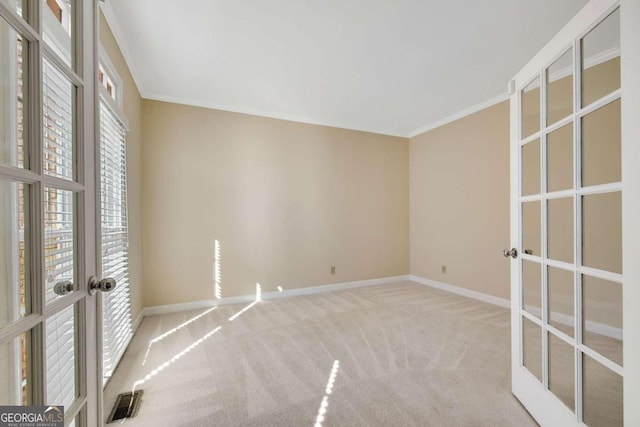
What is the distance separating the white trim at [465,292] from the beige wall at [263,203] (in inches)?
16.0

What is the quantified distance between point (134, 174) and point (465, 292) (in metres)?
4.48

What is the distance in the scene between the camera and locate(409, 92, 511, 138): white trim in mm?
3286

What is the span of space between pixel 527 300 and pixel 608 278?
0.61m

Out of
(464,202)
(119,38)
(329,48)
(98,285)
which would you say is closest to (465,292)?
(464,202)

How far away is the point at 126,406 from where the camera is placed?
1605mm

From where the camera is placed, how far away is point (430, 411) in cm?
155

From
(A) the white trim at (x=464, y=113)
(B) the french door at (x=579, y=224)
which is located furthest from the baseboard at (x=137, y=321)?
(A) the white trim at (x=464, y=113)

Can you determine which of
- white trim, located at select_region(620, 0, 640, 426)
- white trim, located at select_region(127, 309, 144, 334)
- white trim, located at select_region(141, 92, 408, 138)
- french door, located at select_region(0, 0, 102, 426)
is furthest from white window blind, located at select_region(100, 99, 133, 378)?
white trim, located at select_region(620, 0, 640, 426)

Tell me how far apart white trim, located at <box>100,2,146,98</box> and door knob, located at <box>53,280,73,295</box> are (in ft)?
6.61

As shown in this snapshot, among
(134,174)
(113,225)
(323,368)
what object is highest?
(134,174)

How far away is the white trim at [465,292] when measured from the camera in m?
3.32

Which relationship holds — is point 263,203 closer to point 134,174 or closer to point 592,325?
point 134,174

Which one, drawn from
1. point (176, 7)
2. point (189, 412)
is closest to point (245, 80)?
point (176, 7)

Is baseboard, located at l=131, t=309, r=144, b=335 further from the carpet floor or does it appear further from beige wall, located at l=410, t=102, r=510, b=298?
beige wall, located at l=410, t=102, r=510, b=298
